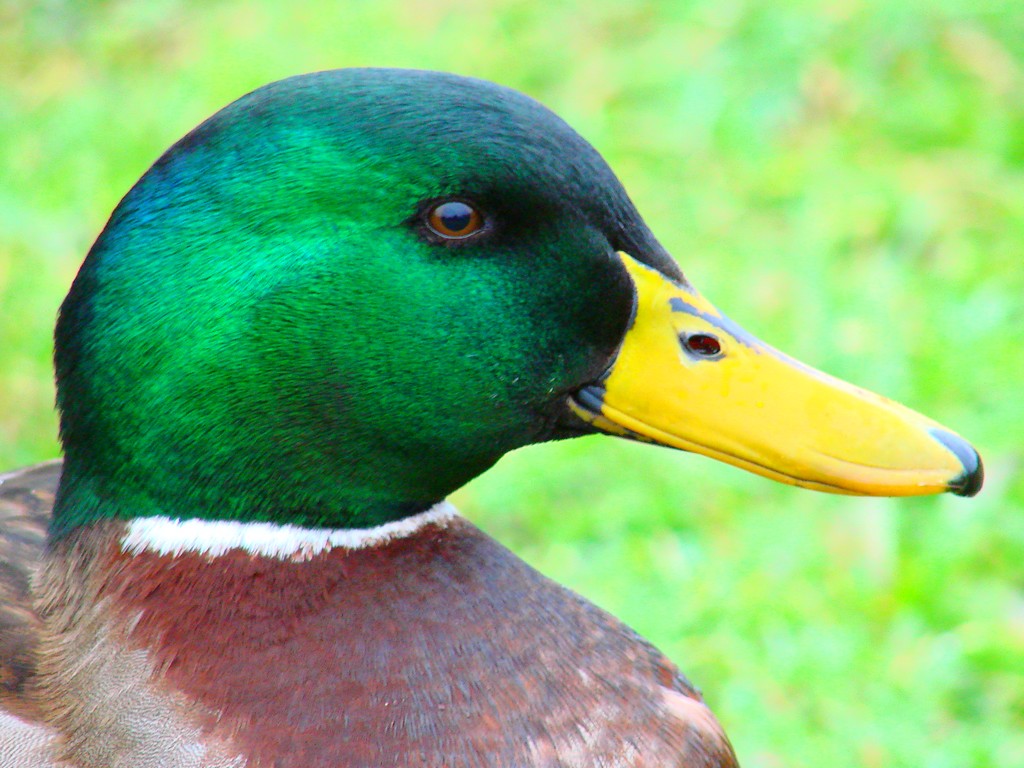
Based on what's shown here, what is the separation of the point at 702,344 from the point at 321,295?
416 mm

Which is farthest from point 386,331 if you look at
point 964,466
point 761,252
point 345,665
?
point 761,252

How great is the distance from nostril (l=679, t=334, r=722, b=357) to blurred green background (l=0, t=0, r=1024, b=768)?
103 cm

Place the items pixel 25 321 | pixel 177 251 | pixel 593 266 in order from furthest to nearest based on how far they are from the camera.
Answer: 1. pixel 25 321
2. pixel 593 266
3. pixel 177 251

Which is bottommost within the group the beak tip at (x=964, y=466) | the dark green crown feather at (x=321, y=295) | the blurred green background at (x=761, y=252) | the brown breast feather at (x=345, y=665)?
the blurred green background at (x=761, y=252)

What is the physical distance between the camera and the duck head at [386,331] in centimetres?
134

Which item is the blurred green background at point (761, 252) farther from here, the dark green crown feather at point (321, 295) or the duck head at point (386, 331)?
the dark green crown feather at point (321, 295)

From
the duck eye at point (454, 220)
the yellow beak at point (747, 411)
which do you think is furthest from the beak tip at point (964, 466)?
the duck eye at point (454, 220)

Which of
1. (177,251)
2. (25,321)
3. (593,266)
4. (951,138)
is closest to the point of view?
(177,251)

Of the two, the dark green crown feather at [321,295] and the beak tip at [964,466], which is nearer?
the dark green crown feather at [321,295]

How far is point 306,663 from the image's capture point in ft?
4.46

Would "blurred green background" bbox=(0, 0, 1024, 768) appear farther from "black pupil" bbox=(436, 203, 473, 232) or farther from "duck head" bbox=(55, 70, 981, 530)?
"black pupil" bbox=(436, 203, 473, 232)

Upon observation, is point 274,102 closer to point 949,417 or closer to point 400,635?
point 400,635

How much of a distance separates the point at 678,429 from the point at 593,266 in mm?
203

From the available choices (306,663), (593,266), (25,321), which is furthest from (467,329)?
(25,321)
